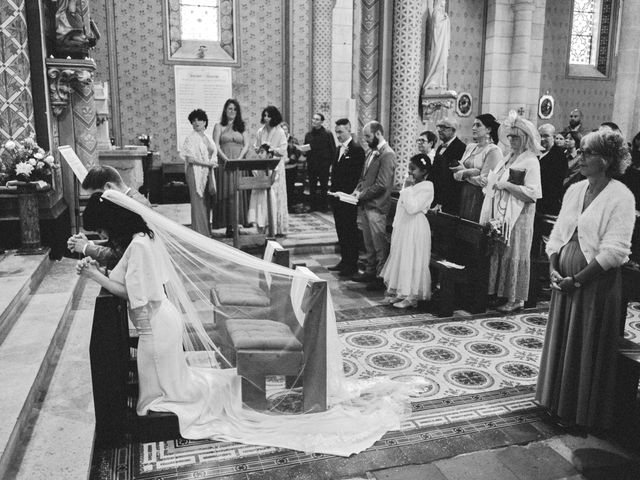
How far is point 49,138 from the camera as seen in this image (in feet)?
22.2

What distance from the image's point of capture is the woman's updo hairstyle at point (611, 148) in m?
3.51

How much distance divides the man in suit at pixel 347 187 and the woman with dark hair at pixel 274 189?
128cm

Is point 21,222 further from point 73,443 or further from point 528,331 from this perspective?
point 528,331

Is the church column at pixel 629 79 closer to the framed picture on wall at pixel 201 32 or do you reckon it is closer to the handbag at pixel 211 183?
the framed picture on wall at pixel 201 32

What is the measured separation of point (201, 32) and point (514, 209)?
9.58m

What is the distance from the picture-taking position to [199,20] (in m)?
13.1

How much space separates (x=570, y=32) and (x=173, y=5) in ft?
31.2

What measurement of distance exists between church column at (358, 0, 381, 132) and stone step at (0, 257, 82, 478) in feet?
15.4

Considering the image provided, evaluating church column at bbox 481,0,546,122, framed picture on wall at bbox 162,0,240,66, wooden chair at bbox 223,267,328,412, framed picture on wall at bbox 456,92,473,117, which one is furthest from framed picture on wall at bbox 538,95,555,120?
wooden chair at bbox 223,267,328,412

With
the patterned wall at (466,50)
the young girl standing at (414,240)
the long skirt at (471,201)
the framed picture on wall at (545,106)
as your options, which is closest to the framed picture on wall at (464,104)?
the patterned wall at (466,50)

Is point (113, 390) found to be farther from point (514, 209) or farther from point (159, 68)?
point (159, 68)

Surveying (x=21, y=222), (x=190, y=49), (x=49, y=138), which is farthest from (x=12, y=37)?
(x=190, y=49)

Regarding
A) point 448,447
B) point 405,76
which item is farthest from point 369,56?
point 448,447

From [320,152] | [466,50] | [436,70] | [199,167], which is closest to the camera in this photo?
[199,167]
